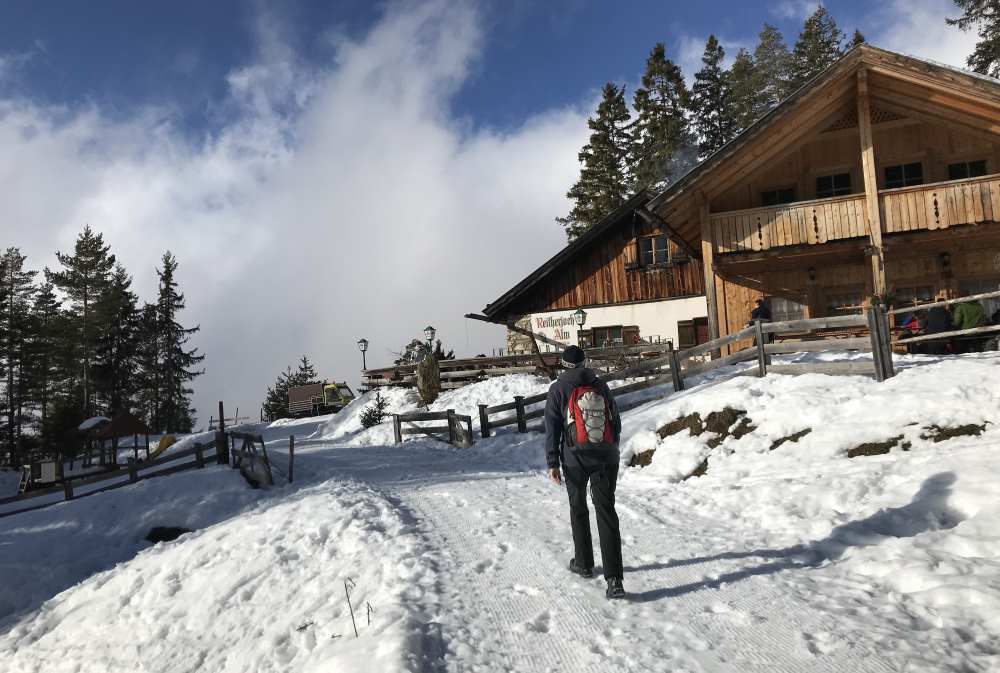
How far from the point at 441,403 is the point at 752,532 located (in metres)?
16.8

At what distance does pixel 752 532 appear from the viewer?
18.7 ft

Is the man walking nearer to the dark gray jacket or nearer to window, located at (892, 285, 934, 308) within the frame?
the dark gray jacket

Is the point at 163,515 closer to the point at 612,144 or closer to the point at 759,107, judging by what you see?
the point at 612,144

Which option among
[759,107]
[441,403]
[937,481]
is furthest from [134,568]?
[759,107]

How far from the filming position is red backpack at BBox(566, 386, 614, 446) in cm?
441

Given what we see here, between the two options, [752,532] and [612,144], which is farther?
[612,144]

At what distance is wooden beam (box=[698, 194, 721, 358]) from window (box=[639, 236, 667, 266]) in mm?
6182

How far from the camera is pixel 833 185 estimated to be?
1669cm

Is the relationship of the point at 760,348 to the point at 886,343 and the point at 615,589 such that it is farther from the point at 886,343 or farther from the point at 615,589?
the point at 615,589

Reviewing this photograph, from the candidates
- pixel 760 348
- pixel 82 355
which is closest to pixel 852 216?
pixel 760 348

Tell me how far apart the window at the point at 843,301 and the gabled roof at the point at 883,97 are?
488 cm

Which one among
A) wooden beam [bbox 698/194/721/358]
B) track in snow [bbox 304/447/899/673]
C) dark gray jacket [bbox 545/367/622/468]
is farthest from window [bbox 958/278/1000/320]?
dark gray jacket [bbox 545/367/622/468]

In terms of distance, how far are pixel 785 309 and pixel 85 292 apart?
41.8 meters

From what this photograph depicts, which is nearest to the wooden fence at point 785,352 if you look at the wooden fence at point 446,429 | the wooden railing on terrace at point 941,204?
the wooden fence at point 446,429
